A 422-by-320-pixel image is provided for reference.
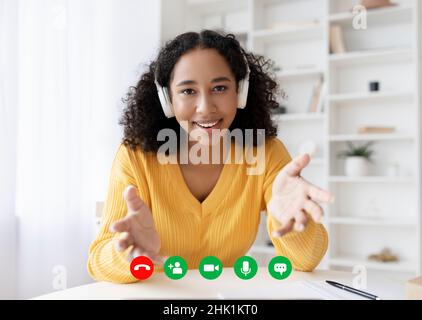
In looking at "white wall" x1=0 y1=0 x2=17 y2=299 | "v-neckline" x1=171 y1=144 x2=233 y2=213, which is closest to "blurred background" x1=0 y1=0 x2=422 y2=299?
"white wall" x1=0 y1=0 x2=17 y2=299

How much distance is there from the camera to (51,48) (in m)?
0.66

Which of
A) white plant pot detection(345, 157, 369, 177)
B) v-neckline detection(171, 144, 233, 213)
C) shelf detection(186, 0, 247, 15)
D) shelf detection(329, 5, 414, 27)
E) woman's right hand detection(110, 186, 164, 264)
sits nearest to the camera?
woman's right hand detection(110, 186, 164, 264)

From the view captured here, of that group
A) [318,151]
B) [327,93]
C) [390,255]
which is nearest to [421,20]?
[327,93]

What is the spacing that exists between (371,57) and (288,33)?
14.1 inches

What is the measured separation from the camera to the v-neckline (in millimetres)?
600

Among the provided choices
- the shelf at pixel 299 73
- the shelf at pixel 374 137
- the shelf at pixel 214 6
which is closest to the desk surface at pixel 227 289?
the shelf at pixel 214 6

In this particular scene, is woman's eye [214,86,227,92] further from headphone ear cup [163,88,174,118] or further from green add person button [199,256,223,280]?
green add person button [199,256,223,280]

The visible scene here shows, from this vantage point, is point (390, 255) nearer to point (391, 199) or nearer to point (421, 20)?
point (391, 199)

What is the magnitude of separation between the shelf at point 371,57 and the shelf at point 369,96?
134mm

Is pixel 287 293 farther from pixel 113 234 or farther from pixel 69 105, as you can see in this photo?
pixel 69 105

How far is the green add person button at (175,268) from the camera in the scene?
0.44 m

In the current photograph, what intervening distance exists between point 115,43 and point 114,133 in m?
0.15

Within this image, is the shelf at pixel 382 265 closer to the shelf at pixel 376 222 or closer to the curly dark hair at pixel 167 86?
the shelf at pixel 376 222

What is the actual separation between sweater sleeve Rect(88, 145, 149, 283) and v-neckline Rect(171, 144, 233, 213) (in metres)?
0.05
